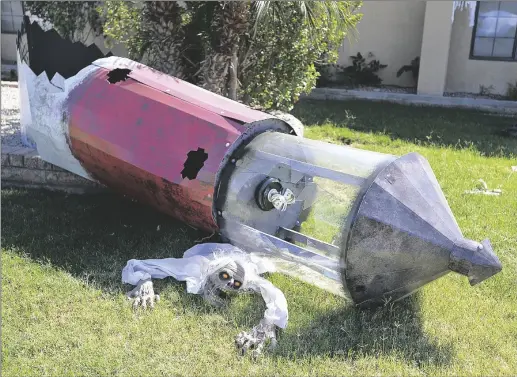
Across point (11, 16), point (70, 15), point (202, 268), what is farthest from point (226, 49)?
point (11, 16)

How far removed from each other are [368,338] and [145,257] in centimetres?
180

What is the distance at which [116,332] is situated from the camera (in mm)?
3285

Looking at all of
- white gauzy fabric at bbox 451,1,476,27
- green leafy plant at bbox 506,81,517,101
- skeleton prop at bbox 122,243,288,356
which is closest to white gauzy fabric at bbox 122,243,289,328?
skeleton prop at bbox 122,243,288,356

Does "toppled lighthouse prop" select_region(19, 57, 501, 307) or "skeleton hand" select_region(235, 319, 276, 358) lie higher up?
"toppled lighthouse prop" select_region(19, 57, 501, 307)

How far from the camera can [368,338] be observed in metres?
3.26

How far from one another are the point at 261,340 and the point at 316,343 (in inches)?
12.6

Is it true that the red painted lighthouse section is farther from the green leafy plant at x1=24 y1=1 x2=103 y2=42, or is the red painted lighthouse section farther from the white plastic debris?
the green leafy plant at x1=24 y1=1 x2=103 y2=42

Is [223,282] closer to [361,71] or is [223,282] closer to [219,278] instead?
[219,278]

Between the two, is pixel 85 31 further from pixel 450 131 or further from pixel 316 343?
pixel 316 343

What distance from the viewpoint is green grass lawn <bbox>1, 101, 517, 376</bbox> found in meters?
3.03

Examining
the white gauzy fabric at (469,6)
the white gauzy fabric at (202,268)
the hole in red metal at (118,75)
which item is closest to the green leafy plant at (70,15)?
the hole in red metal at (118,75)

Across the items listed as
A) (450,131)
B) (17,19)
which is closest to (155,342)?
(450,131)

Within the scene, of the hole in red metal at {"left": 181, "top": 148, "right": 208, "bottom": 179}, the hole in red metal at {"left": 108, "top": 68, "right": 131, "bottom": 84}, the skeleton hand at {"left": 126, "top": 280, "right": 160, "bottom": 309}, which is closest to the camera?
the skeleton hand at {"left": 126, "top": 280, "right": 160, "bottom": 309}

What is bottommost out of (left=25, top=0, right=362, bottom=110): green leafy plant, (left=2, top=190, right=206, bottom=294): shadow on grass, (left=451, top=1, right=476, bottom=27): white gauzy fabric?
(left=2, top=190, right=206, bottom=294): shadow on grass
